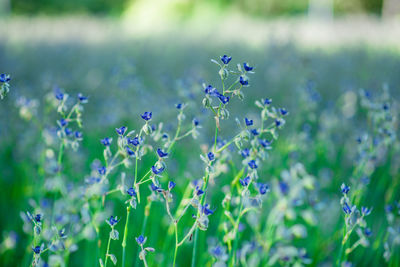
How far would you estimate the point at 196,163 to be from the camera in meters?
2.45

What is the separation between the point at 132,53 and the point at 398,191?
4.07 metres

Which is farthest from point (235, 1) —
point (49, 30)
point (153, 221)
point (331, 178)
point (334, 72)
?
point (153, 221)

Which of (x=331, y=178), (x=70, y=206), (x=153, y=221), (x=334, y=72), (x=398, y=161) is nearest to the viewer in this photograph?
(x=70, y=206)

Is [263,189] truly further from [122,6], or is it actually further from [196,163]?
[122,6]

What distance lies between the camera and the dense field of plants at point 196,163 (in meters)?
1.09

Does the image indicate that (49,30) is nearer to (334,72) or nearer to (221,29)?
(221,29)

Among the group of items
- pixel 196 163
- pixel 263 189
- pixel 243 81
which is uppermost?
pixel 243 81

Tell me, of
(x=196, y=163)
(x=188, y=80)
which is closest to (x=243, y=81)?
(x=188, y=80)

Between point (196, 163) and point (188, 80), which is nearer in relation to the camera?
point (188, 80)

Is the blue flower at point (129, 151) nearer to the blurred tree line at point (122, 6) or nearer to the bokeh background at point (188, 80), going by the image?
the bokeh background at point (188, 80)

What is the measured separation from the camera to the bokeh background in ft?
7.14

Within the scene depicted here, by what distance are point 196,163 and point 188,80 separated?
726 mm

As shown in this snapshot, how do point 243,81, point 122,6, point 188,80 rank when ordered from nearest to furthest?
point 243,81, point 188,80, point 122,6

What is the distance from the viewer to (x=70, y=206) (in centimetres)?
143
